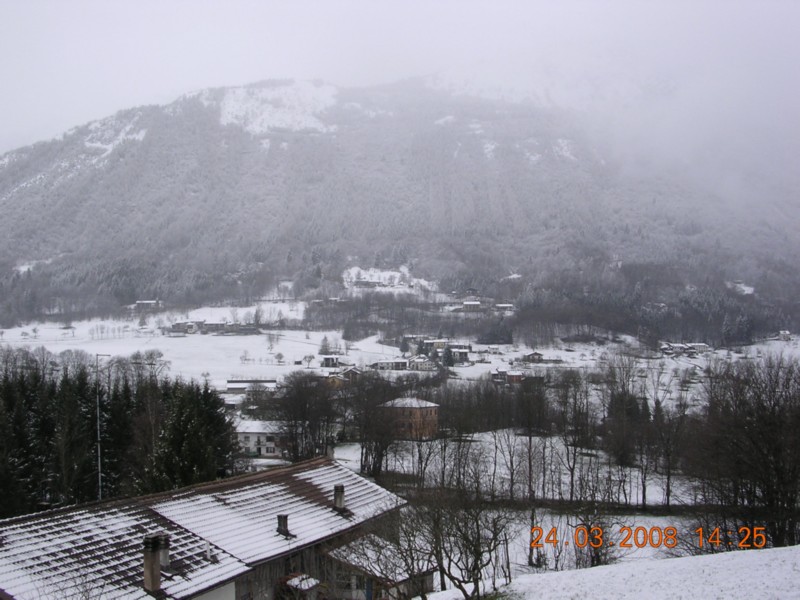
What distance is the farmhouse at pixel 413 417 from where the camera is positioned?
151ft

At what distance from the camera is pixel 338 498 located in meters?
19.1

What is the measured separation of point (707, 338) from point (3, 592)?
120 metres

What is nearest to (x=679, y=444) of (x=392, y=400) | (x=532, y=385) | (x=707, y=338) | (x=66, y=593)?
(x=532, y=385)

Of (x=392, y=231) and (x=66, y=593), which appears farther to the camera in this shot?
(x=392, y=231)

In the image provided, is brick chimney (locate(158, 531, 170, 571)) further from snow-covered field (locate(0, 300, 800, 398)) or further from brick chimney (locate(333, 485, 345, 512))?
snow-covered field (locate(0, 300, 800, 398))

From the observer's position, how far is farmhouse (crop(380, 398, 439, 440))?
4588 cm

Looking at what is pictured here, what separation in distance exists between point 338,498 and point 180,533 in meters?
5.22

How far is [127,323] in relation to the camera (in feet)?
407

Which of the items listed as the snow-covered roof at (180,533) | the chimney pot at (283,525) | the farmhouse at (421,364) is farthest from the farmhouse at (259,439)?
the chimney pot at (283,525)

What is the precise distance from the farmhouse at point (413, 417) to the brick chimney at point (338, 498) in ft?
80.6

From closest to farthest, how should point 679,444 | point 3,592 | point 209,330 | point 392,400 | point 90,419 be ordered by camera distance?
point 3,592 → point 90,419 → point 679,444 → point 392,400 → point 209,330

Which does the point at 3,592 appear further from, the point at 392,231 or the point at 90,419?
the point at 392,231

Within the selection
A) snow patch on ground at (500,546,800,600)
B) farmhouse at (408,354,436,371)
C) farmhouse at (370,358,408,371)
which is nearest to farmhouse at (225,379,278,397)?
farmhouse at (370,358,408,371)

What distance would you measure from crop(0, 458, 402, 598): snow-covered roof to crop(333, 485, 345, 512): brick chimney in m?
0.16
